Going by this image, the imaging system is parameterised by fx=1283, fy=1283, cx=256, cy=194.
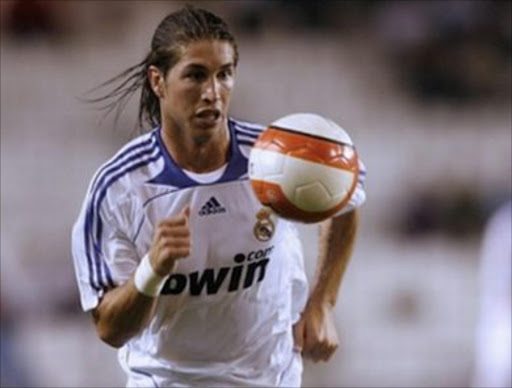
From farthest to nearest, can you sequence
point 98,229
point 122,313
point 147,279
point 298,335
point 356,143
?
point 356,143 < point 298,335 < point 98,229 < point 122,313 < point 147,279

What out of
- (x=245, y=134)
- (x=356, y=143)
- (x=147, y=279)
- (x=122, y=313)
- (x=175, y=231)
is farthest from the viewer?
(x=356, y=143)

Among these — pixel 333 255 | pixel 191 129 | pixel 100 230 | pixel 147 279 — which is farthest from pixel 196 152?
pixel 333 255

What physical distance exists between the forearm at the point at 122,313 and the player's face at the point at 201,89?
0.39m

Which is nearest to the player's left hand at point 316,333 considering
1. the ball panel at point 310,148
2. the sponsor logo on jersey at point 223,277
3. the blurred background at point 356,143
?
the sponsor logo on jersey at point 223,277

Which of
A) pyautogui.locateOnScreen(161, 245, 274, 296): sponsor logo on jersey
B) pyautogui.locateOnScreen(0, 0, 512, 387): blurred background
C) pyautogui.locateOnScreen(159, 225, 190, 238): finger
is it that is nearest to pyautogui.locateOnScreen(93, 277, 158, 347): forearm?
pyautogui.locateOnScreen(161, 245, 274, 296): sponsor logo on jersey

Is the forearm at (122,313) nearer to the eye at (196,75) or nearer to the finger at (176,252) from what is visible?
the finger at (176,252)

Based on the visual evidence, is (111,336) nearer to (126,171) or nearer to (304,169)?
(126,171)

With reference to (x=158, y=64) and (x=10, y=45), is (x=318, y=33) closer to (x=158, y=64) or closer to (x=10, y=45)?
(x=10, y=45)

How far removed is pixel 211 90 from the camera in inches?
115

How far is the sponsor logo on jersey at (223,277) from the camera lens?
304 centimetres

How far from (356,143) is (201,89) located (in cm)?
277

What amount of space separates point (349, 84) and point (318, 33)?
270 mm

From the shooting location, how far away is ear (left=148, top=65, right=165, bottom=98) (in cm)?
310

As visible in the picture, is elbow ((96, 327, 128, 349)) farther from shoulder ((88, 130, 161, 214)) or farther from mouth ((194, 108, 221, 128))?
mouth ((194, 108, 221, 128))
